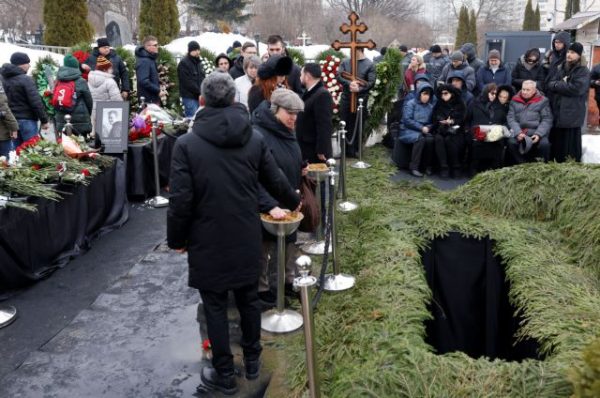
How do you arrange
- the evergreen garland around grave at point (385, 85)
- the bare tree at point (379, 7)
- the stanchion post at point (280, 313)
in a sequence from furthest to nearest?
1. the bare tree at point (379, 7)
2. the evergreen garland around grave at point (385, 85)
3. the stanchion post at point (280, 313)

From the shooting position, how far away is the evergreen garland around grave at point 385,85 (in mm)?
10164

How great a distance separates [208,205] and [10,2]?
39.0 m

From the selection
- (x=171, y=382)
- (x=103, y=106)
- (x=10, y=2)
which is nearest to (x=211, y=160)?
(x=171, y=382)

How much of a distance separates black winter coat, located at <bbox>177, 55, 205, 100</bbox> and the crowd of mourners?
3.74 metres

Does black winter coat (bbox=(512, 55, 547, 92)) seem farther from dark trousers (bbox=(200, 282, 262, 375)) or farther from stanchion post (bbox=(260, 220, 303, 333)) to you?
Result: dark trousers (bbox=(200, 282, 262, 375))

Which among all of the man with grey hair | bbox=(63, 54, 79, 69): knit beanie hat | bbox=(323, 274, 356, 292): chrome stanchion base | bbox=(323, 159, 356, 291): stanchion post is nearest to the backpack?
bbox=(63, 54, 79, 69): knit beanie hat

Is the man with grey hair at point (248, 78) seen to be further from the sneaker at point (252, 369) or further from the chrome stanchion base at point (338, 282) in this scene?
the sneaker at point (252, 369)

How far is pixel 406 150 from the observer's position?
30.5 ft

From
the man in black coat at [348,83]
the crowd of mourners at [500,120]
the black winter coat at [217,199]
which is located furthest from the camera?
the man in black coat at [348,83]

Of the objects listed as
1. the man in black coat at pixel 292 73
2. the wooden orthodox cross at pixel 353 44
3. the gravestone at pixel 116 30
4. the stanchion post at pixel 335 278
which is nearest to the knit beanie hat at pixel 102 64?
the man in black coat at pixel 292 73

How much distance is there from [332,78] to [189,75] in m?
2.50

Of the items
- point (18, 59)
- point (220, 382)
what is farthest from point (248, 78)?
point (220, 382)

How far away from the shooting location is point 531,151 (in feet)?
28.4

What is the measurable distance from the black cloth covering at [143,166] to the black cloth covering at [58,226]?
0.56 meters
